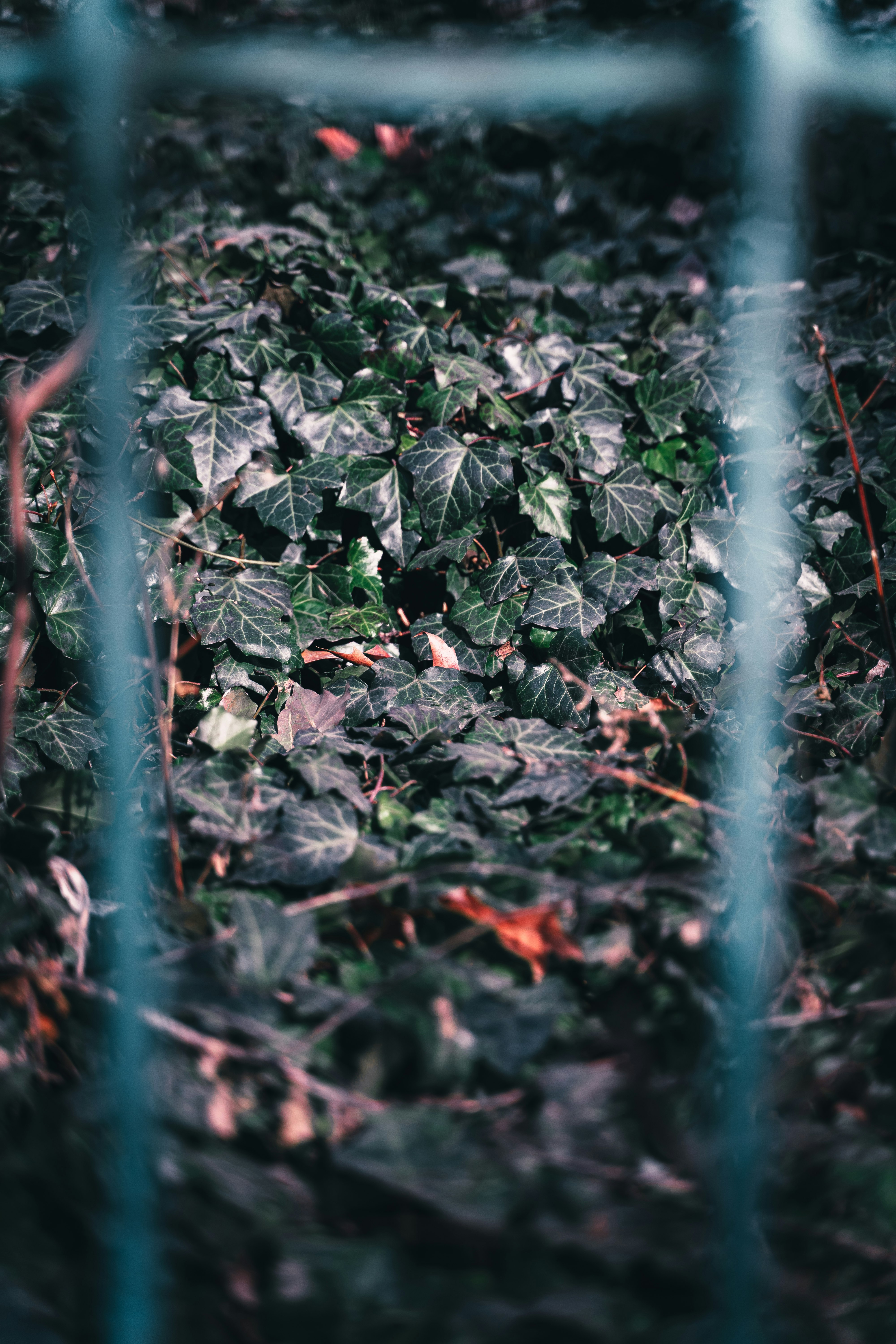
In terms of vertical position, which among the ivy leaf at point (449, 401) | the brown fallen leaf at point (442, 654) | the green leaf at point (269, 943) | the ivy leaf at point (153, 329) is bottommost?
the brown fallen leaf at point (442, 654)

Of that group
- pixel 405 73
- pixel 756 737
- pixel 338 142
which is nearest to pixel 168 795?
pixel 756 737

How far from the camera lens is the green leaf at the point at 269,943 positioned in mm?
670

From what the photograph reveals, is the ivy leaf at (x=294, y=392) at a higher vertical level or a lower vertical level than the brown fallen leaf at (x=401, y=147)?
lower

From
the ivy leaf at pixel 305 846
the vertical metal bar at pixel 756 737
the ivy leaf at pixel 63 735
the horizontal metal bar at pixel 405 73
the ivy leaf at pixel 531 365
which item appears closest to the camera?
the vertical metal bar at pixel 756 737

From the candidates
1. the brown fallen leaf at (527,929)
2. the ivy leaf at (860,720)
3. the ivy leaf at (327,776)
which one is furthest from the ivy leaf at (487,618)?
the brown fallen leaf at (527,929)

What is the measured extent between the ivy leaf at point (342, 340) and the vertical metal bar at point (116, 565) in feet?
2.18

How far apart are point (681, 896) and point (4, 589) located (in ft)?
3.88

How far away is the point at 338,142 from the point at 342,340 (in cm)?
145

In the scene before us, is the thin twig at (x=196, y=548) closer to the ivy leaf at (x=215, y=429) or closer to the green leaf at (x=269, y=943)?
the ivy leaf at (x=215, y=429)

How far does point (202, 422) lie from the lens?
1.36 metres

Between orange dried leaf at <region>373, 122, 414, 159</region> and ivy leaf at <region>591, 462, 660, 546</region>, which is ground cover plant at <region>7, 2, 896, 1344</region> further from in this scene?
orange dried leaf at <region>373, 122, 414, 159</region>

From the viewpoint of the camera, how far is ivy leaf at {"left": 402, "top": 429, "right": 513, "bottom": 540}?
1.38 metres

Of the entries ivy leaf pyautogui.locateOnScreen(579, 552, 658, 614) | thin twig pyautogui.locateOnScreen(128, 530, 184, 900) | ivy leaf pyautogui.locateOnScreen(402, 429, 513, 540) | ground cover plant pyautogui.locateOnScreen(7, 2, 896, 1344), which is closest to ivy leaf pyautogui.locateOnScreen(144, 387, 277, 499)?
ground cover plant pyautogui.locateOnScreen(7, 2, 896, 1344)

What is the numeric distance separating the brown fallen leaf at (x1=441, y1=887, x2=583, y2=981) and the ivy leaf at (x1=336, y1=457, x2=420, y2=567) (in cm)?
81
